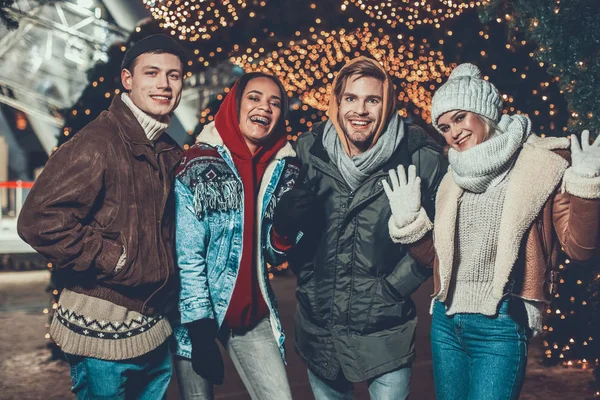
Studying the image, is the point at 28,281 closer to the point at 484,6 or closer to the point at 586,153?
the point at 484,6

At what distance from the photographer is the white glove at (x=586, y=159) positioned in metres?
2.82

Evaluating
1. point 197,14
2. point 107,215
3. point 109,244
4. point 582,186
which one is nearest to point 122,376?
point 109,244

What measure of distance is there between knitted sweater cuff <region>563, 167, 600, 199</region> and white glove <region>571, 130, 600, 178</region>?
18mm

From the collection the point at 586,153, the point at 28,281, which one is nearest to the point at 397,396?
the point at 586,153

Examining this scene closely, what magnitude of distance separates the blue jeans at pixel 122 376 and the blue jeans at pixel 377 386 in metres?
0.78

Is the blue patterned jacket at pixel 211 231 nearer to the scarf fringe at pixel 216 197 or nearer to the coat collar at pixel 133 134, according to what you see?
the scarf fringe at pixel 216 197

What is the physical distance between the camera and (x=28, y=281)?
455 inches

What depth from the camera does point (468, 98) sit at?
3.14 meters

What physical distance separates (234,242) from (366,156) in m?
0.74

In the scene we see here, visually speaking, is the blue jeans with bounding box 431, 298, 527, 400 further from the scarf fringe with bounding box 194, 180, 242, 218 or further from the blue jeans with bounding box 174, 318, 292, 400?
the scarf fringe with bounding box 194, 180, 242, 218

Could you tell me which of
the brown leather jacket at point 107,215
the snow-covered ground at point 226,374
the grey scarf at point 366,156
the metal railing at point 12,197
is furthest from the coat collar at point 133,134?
the metal railing at point 12,197

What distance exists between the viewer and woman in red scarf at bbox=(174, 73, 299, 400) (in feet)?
10.8

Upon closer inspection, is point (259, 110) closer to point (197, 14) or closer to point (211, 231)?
point (211, 231)

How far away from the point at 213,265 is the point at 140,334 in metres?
0.45
